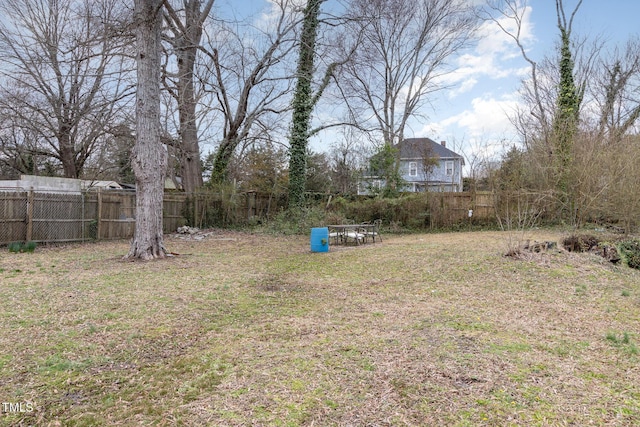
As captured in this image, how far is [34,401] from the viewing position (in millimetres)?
2547

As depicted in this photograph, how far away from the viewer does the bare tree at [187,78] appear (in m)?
13.8

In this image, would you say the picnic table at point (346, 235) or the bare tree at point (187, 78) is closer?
the picnic table at point (346, 235)

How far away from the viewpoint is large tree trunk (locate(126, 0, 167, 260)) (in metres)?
8.42

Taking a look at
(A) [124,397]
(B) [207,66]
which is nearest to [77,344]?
(A) [124,397]

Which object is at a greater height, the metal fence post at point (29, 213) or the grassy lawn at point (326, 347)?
the metal fence post at point (29, 213)

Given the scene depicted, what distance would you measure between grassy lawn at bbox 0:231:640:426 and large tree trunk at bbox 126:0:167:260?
1619 mm

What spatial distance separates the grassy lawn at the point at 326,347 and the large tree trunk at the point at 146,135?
162 cm

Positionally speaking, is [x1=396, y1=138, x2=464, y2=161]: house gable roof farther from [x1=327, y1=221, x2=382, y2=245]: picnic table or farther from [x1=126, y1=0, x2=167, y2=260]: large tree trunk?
[x1=126, y1=0, x2=167, y2=260]: large tree trunk

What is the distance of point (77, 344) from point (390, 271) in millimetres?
5116

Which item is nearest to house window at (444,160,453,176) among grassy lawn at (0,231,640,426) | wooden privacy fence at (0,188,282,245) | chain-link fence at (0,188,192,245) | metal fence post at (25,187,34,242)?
wooden privacy fence at (0,188,282,245)

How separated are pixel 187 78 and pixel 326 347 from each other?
14.1m

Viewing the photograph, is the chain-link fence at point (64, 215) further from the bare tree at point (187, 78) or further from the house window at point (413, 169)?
the house window at point (413, 169)

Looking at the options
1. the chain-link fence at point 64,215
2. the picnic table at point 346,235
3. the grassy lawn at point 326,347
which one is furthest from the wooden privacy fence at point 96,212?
the picnic table at point 346,235

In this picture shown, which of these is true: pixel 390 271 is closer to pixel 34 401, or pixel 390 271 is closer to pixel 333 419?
pixel 333 419
